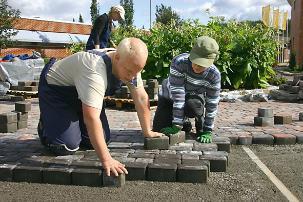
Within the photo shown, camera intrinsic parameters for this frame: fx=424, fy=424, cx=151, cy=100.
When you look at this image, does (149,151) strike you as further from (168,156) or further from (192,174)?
(192,174)

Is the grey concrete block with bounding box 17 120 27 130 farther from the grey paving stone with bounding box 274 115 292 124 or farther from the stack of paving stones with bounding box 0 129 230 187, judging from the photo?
the grey paving stone with bounding box 274 115 292 124

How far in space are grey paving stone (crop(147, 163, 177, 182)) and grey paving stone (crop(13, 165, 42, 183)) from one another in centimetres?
94

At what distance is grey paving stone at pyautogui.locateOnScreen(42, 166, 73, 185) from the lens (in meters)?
3.57

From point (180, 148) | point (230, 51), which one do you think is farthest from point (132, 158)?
point (230, 51)

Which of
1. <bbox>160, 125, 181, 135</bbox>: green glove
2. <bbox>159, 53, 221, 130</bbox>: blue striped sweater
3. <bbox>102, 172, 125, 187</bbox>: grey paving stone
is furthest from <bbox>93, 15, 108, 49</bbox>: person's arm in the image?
<bbox>102, 172, 125, 187</bbox>: grey paving stone

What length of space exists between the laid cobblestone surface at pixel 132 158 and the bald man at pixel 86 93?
17cm

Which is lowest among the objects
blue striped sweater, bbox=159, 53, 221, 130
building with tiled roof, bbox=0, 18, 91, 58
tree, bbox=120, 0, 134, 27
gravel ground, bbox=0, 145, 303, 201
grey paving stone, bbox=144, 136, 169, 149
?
gravel ground, bbox=0, 145, 303, 201

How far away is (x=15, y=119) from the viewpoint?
577cm

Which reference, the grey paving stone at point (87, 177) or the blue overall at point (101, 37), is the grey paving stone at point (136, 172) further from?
the blue overall at point (101, 37)

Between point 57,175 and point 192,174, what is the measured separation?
115cm

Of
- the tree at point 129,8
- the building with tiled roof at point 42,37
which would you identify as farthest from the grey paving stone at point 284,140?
the tree at point 129,8

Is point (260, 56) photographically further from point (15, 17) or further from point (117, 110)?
point (15, 17)

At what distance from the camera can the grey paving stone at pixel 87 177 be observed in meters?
3.51

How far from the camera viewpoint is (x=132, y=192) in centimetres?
339
